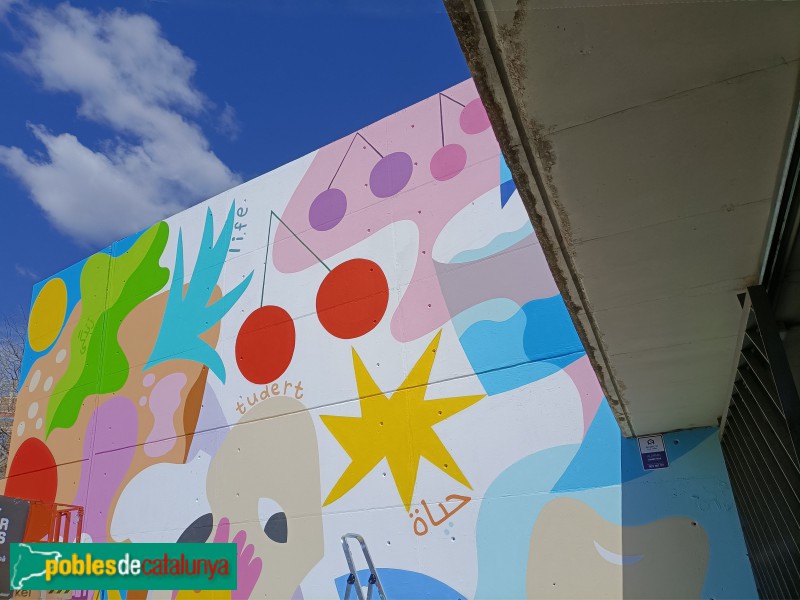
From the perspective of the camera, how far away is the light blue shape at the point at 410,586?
4.67 m

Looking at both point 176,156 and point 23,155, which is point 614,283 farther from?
point 23,155

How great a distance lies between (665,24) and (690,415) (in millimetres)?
3088

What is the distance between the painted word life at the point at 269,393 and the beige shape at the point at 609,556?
2.65 m

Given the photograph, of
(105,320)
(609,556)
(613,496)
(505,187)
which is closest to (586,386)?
(613,496)

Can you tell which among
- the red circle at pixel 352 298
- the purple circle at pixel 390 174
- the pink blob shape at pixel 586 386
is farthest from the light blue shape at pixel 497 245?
the pink blob shape at pixel 586 386

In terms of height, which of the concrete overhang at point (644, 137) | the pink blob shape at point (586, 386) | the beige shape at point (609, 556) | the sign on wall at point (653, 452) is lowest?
the beige shape at point (609, 556)

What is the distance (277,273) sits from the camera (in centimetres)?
666

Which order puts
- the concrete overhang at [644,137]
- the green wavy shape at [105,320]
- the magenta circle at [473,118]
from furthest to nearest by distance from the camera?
the green wavy shape at [105,320] < the magenta circle at [473,118] < the concrete overhang at [644,137]

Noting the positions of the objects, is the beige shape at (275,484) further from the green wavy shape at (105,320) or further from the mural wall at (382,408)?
the green wavy shape at (105,320)

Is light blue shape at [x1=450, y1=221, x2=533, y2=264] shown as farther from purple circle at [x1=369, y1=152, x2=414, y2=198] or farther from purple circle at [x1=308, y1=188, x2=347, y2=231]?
purple circle at [x1=308, y1=188, x2=347, y2=231]

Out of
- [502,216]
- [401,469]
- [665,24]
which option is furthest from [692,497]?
[665,24]

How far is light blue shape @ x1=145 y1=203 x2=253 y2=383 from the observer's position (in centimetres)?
703

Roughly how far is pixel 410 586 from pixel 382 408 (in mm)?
1447

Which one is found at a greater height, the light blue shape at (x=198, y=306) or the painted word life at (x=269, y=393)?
the light blue shape at (x=198, y=306)
